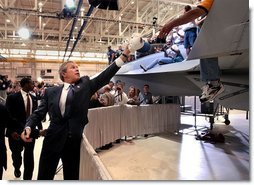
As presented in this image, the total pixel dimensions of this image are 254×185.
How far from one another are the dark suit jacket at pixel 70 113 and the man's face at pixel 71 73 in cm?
4

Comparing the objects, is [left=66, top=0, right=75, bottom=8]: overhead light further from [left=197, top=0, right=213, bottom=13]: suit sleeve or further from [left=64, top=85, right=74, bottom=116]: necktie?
[left=197, top=0, right=213, bottom=13]: suit sleeve

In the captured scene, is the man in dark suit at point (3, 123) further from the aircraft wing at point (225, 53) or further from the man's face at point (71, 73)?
the aircraft wing at point (225, 53)

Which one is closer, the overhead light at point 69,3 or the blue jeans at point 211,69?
the blue jeans at point 211,69

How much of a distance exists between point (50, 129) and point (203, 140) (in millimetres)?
4463

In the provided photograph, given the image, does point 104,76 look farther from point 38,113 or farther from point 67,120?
point 38,113

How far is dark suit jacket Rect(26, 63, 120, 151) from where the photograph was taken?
169 cm

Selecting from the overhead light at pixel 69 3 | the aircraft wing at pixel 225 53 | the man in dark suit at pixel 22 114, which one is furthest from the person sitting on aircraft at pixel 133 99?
the man in dark suit at pixel 22 114

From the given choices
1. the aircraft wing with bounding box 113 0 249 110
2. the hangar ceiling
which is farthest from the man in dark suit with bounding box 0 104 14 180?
the hangar ceiling

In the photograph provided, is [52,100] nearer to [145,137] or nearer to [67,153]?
[67,153]

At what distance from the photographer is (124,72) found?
7047mm

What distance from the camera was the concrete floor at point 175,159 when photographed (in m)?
3.24

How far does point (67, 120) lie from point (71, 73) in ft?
1.11

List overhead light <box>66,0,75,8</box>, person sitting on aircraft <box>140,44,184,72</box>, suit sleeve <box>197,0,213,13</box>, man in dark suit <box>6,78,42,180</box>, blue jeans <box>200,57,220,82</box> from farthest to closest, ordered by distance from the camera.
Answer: overhead light <box>66,0,75,8</box> < person sitting on aircraft <box>140,44,184,72</box> < man in dark suit <box>6,78,42,180</box> < blue jeans <box>200,57,220,82</box> < suit sleeve <box>197,0,213,13</box>

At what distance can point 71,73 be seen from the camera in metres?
1.76
